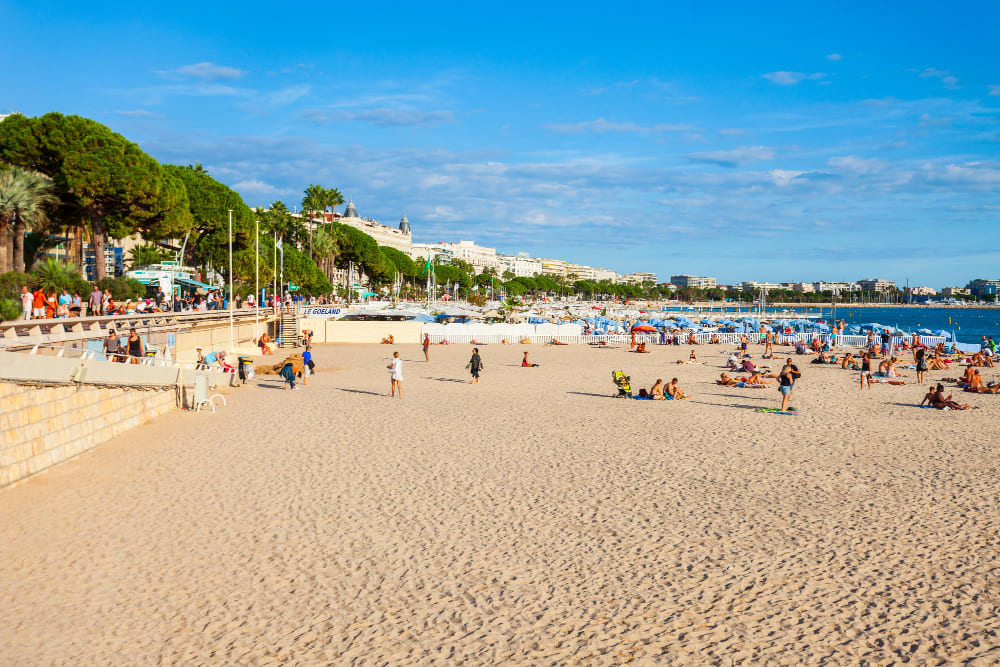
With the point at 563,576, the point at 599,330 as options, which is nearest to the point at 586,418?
the point at 563,576

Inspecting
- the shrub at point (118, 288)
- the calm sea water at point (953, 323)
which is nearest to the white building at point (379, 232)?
the calm sea water at point (953, 323)

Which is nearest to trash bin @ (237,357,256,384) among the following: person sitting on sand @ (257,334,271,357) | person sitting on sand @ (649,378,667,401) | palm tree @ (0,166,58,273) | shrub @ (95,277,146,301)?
shrub @ (95,277,146,301)

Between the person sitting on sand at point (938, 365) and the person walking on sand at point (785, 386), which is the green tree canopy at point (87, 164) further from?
the person sitting on sand at point (938, 365)

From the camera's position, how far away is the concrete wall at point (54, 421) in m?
9.51

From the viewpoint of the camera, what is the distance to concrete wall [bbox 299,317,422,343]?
131ft

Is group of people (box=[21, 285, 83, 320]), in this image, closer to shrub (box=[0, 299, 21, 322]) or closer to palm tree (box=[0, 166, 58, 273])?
shrub (box=[0, 299, 21, 322])

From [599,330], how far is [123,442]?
38732 mm

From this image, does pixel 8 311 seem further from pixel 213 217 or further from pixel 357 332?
pixel 213 217

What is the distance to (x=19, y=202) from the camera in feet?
80.8

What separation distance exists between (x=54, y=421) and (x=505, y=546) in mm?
7474

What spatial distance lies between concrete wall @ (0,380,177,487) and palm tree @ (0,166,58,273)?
50.0ft

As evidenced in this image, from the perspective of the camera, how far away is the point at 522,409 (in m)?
17.1

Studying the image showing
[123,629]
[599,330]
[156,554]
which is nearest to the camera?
[123,629]

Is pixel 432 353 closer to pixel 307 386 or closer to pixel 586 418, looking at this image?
pixel 307 386
